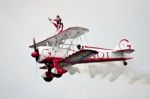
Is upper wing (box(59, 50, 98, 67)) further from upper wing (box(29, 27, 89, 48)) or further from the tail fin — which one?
the tail fin

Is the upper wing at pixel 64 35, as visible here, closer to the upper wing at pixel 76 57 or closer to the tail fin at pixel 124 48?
the upper wing at pixel 76 57

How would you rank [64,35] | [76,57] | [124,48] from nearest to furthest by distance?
[76,57] → [64,35] → [124,48]

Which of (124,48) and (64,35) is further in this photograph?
(124,48)

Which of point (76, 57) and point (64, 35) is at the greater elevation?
point (64, 35)

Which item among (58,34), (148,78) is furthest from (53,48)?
(148,78)

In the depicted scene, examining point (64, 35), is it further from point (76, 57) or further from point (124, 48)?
point (124, 48)

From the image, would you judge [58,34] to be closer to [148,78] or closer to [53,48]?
[53,48]
